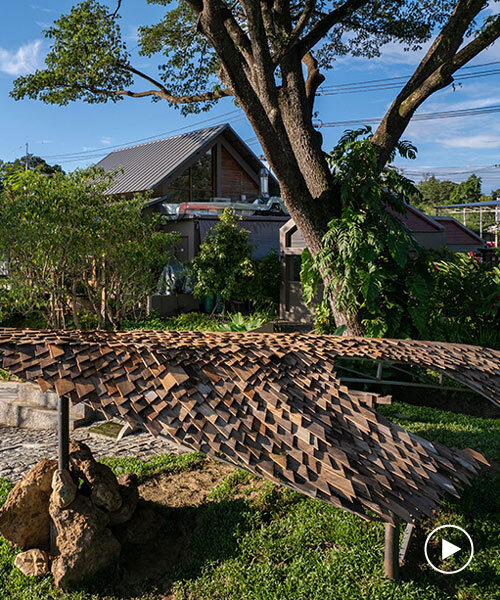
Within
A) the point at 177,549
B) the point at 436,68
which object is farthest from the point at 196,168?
the point at 177,549

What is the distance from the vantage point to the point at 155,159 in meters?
20.9

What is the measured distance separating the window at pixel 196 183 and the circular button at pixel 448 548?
1776cm

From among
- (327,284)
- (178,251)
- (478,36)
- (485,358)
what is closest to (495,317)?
(327,284)

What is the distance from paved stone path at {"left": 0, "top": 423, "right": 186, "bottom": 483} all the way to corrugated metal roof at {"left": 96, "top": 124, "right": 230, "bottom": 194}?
11635mm

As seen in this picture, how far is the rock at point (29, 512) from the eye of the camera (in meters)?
3.82

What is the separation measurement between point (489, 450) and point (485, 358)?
7.24 feet

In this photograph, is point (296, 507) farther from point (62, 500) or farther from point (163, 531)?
point (62, 500)

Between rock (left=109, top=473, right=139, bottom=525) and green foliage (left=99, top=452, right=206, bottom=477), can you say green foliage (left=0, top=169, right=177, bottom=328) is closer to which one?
Result: green foliage (left=99, top=452, right=206, bottom=477)

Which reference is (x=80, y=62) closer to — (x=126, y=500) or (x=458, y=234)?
(x=126, y=500)

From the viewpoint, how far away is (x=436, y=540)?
A: 405cm

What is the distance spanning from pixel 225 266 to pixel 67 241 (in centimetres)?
514

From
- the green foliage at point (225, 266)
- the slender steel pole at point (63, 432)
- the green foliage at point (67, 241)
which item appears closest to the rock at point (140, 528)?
the slender steel pole at point (63, 432)

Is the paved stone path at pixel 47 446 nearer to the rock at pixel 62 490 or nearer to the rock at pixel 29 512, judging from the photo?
the rock at pixel 29 512

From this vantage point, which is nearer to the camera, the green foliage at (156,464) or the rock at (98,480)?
the rock at (98,480)
